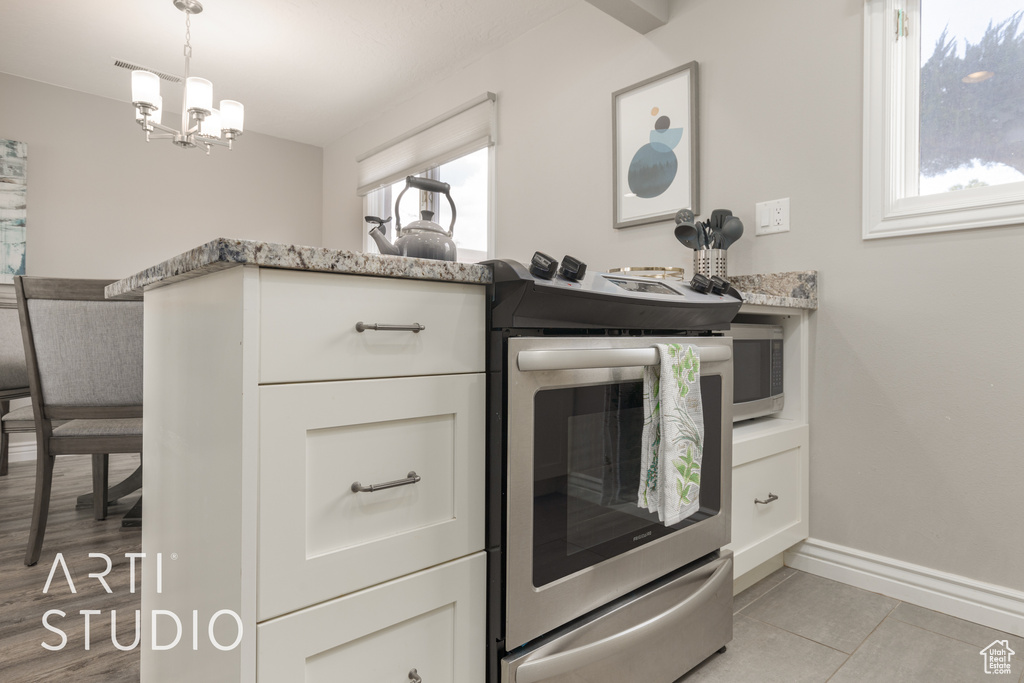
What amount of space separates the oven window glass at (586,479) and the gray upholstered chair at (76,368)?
156 cm

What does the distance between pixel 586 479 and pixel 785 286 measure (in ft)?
4.06

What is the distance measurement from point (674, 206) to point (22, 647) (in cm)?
237

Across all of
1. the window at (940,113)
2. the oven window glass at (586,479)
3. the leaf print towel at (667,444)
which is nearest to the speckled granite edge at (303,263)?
the oven window glass at (586,479)

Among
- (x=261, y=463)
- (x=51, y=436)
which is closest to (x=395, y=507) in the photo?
(x=261, y=463)

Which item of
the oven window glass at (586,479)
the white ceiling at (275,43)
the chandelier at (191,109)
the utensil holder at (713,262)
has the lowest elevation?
the oven window glass at (586,479)

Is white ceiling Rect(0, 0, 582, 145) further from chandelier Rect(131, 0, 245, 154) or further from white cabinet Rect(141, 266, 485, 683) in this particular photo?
white cabinet Rect(141, 266, 485, 683)

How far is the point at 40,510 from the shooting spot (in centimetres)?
173

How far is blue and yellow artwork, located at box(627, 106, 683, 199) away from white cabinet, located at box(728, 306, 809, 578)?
715 mm

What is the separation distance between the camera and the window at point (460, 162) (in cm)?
→ 305

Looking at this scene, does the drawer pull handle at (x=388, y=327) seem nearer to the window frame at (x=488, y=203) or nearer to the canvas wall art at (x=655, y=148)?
the canvas wall art at (x=655, y=148)

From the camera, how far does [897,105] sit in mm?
1626

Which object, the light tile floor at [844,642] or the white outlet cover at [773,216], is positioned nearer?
the light tile floor at [844,642]

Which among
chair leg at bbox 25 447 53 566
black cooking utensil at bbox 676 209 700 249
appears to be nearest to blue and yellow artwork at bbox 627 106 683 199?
black cooking utensil at bbox 676 209 700 249

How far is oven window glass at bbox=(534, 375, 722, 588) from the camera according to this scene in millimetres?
917
